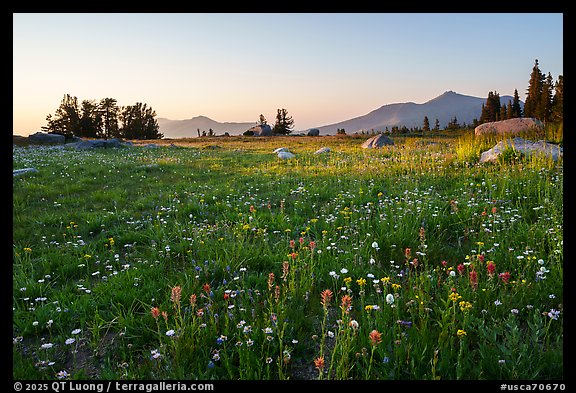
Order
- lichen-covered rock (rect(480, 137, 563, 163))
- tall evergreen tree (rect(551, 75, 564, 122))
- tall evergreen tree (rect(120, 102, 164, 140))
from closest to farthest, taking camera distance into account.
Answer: tall evergreen tree (rect(551, 75, 564, 122)) → lichen-covered rock (rect(480, 137, 563, 163)) → tall evergreen tree (rect(120, 102, 164, 140))

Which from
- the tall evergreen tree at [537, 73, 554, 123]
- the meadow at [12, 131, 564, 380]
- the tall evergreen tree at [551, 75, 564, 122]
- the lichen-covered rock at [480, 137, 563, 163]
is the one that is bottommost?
the meadow at [12, 131, 564, 380]

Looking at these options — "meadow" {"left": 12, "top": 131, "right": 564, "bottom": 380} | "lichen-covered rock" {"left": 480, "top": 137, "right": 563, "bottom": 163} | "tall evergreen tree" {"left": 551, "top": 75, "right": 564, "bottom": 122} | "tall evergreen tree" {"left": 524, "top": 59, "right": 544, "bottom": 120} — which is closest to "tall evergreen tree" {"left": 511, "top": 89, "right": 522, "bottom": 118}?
"tall evergreen tree" {"left": 524, "top": 59, "right": 544, "bottom": 120}

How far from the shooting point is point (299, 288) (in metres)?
3.92

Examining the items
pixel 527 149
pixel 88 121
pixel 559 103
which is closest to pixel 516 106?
pixel 559 103

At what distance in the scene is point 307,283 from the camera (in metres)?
3.99

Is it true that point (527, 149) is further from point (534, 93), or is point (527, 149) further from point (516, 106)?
point (516, 106)

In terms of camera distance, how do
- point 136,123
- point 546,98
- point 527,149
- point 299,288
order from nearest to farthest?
point 299,288, point 527,149, point 546,98, point 136,123

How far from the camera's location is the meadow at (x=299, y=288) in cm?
279

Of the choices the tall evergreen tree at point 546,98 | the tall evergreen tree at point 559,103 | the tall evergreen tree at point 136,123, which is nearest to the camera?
the tall evergreen tree at point 559,103

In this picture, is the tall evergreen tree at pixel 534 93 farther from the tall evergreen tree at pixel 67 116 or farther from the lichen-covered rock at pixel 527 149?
the tall evergreen tree at pixel 67 116

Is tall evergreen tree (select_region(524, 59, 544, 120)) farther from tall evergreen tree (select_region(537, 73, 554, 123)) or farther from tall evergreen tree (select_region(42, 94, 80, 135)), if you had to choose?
tall evergreen tree (select_region(42, 94, 80, 135))

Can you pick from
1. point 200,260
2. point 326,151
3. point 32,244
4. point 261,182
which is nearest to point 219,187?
point 261,182

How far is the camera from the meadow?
2.79 metres

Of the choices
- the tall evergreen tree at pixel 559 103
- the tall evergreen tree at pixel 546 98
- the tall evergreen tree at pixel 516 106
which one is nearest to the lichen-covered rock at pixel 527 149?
the tall evergreen tree at pixel 559 103
